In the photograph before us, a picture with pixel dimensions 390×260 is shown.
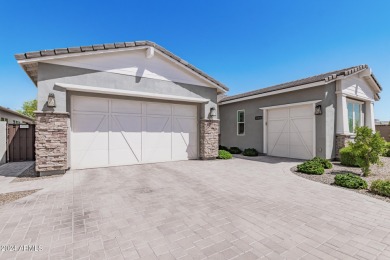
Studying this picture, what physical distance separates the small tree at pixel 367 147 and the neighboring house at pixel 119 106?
6371 mm

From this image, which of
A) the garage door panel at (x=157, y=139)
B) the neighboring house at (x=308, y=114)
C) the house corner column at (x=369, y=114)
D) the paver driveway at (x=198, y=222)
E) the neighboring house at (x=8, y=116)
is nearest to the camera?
the paver driveway at (x=198, y=222)

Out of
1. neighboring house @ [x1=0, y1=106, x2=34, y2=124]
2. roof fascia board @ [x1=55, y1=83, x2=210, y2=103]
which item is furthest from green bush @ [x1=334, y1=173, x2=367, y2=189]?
neighboring house @ [x1=0, y1=106, x2=34, y2=124]

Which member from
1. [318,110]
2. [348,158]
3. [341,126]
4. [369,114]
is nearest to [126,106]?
[318,110]

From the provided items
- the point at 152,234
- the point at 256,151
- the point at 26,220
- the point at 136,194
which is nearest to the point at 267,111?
the point at 256,151

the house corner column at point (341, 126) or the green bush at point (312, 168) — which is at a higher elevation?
the house corner column at point (341, 126)

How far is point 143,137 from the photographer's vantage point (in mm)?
9227

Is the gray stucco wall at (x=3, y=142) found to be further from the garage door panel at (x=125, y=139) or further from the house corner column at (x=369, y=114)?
the house corner column at (x=369, y=114)

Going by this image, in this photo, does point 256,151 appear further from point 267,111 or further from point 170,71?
point 170,71

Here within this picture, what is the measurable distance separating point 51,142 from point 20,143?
541cm

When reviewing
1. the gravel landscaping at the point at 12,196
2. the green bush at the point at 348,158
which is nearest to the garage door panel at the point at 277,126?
the green bush at the point at 348,158

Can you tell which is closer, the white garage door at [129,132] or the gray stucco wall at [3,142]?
the white garage door at [129,132]

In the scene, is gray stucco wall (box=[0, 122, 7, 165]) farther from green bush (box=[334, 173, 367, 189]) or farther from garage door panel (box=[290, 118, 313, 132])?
garage door panel (box=[290, 118, 313, 132])

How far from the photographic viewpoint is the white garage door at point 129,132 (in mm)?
7914

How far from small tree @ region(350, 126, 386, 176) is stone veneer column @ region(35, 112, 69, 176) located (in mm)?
11350
